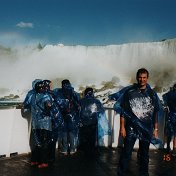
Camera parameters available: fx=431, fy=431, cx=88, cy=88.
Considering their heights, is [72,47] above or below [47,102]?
above

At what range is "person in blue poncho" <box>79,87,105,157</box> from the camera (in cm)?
923

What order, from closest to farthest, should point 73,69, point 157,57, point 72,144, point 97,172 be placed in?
point 97,172 → point 72,144 → point 157,57 → point 73,69

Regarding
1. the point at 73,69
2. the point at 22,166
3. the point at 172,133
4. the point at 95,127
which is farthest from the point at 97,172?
the point at 73,69

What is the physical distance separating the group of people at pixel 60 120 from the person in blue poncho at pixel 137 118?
1781 mm

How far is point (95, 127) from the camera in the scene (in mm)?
9367

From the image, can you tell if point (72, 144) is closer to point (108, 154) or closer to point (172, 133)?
point (108, 154)

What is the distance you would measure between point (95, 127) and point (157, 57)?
76.8 metres

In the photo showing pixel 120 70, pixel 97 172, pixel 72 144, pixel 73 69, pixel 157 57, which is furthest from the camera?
pixel 73 69

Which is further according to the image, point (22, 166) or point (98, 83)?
point (98, 83)

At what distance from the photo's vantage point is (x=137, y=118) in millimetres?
6449

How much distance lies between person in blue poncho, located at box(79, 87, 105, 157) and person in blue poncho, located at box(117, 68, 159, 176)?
2716mm

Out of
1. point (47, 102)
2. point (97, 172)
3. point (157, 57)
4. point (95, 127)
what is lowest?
point (97, 172)

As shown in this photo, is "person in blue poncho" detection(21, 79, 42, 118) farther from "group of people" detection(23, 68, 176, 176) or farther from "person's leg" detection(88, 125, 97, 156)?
"person's leg" detection(88, 125, 97, 156)

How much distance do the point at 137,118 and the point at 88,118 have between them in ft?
9.44
